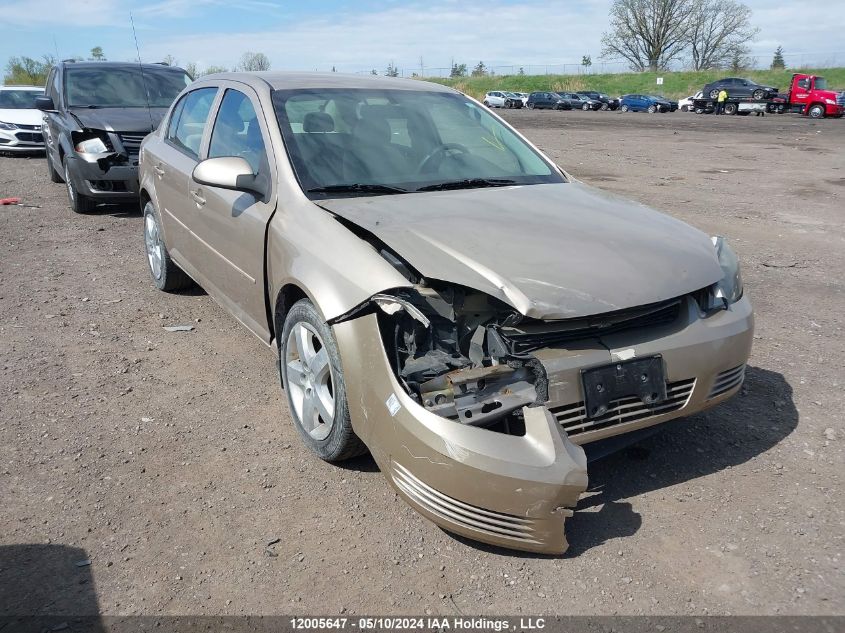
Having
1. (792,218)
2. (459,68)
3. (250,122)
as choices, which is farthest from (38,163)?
(459,68)

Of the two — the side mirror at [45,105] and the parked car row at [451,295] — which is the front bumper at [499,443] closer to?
the parked car row at [451,295]

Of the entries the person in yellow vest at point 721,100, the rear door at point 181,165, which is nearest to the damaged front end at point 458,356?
the rear door at point 181,165

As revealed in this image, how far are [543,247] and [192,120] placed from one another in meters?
3.05

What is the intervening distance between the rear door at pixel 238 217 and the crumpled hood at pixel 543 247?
1.65 feet

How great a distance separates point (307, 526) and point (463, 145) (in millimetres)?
2370

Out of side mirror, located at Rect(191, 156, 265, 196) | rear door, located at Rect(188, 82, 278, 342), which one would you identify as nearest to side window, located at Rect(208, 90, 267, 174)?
rear door, located at Rect(188, 82, 278, 342)

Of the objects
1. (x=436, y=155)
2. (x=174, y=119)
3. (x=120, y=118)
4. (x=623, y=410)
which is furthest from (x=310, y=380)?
(x=120, y=118)

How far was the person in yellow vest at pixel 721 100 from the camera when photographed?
1570 inches

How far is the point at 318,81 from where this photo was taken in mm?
4191

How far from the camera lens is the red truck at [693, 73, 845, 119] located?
34781 mm

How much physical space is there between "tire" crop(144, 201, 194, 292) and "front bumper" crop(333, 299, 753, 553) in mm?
3203

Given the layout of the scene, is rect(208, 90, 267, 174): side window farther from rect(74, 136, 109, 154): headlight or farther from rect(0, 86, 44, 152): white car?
rect(0, 86, 44, 152): white car

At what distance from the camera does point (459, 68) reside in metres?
93.1

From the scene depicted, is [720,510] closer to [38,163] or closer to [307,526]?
[307,526]
